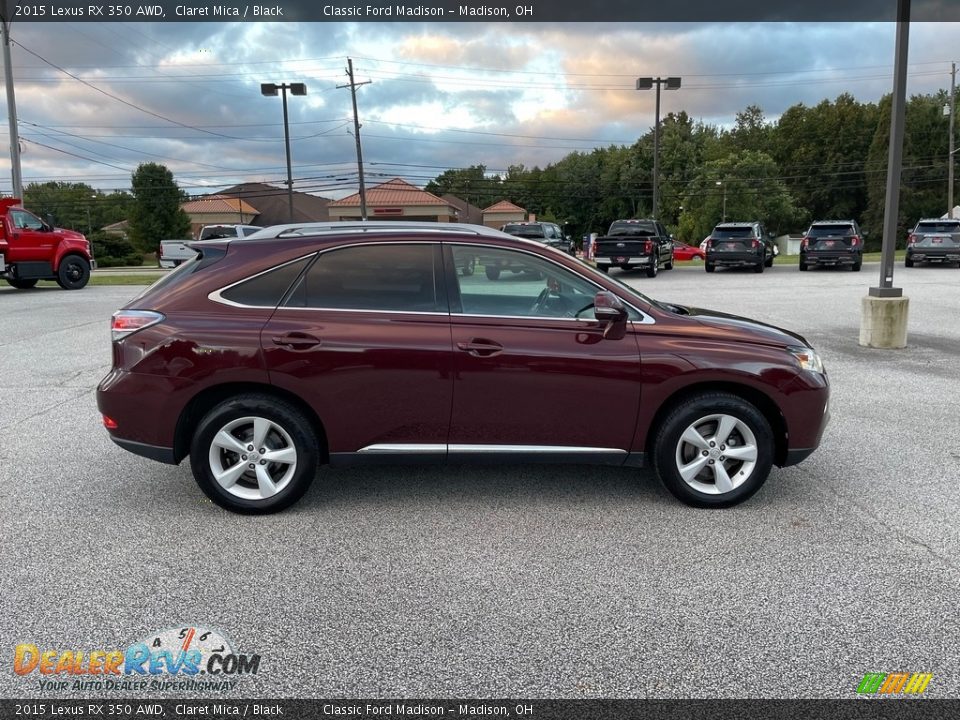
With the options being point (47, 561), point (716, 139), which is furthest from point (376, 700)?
point (716, 139)

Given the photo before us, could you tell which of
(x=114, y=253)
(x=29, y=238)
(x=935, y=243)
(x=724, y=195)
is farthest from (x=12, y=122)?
(x=724, y=195)

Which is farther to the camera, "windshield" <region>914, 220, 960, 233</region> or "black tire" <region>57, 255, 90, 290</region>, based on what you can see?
"windshield" <region>914, 220, 960, 233</region>

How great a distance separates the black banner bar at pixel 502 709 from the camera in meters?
2.66

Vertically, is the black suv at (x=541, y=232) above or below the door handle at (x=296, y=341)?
above

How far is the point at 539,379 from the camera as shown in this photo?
173 inches

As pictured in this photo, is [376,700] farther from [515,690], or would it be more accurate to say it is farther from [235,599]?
[235,599]

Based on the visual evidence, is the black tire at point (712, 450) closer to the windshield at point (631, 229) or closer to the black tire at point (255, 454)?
the black tire at point (255, 454)

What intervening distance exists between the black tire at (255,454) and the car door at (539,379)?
2.95 ft

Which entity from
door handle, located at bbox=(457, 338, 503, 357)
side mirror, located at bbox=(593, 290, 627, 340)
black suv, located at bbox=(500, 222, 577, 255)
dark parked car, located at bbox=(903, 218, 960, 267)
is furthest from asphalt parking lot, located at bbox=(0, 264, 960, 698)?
dark parked car, located at bbox=(903, 218, 960, 267)

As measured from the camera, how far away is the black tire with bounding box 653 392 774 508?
4.47 meters

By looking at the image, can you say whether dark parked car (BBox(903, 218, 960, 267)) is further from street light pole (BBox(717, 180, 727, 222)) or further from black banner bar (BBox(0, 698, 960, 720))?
street light pole (BBox(717, 180, 727, 222))

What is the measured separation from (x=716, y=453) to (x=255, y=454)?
2.74 metres

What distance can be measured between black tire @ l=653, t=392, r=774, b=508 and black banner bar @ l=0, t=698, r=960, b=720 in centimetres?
186

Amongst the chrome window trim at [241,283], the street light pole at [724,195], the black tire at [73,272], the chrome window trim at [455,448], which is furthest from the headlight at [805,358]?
the street light pole at [724,195]
